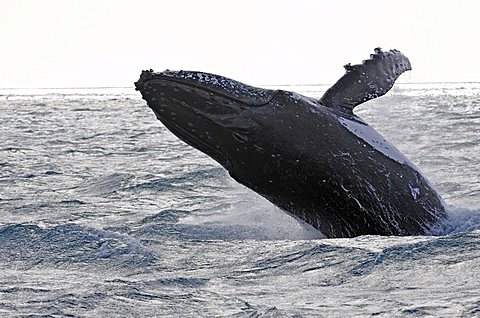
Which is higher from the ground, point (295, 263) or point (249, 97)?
point (249, 97)

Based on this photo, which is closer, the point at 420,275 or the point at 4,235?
the point at 420,275

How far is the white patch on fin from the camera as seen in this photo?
25.9 feet

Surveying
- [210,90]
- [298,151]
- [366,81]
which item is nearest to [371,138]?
[366,81]

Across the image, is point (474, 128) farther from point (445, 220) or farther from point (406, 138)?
point (445, 220)

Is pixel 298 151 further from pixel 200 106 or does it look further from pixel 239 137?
pixel 200 106

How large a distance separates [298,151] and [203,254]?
3.86 feet

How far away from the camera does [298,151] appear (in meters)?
7.52

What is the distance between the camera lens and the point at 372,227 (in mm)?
7699

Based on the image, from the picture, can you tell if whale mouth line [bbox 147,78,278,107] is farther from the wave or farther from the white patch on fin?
the wave

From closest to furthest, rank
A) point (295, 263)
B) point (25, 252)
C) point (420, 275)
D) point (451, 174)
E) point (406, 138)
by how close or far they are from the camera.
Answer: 1. point (420, 275)
2. point (295, 263)
3. point (25, 252)
4. point (451, 174)
5. point (406, 138)

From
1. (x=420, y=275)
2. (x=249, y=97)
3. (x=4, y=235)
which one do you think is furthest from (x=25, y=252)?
(x=420, y=275)

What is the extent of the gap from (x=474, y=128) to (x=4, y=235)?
541 inches

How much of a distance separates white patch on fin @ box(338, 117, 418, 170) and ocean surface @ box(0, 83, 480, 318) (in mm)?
729

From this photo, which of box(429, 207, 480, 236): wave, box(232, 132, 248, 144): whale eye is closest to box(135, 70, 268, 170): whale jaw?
box(232, 132, 248, 144): whale eye
